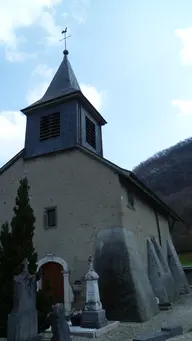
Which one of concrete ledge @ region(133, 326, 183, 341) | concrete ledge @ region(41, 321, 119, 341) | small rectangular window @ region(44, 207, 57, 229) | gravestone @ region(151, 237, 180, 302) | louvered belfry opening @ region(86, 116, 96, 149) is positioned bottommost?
concrete ledge @ region(41, 321, 119, 341)

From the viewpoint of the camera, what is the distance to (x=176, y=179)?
156 ft

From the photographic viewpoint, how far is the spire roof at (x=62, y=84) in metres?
14.5

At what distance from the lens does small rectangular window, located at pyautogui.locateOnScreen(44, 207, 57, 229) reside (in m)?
12.2

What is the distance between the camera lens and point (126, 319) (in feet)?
30.2

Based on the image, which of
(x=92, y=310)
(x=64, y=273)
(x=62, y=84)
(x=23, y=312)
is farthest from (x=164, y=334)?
(x=62, y=84)

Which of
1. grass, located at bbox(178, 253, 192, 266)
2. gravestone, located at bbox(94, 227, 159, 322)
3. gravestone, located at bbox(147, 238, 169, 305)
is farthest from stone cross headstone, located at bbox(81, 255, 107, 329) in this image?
grass, located at bbox(178, 253, 192, 266)

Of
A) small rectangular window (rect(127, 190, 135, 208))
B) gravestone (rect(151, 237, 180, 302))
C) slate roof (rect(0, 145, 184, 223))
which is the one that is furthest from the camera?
gravestone (rect(151, 237, 180, 302))

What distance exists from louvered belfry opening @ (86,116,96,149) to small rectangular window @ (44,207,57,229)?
3.78m

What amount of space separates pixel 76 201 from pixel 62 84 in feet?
22.9

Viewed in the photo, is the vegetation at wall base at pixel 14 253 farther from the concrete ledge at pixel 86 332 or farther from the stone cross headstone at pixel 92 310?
the stone cross headstone at pixel 92 310

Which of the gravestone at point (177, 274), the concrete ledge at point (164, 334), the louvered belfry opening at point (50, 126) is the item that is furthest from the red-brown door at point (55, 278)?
the gravestone at point (177, 274)

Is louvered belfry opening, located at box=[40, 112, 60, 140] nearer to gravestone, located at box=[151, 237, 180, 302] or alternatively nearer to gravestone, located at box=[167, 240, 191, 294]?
gravestone, located at box=[151, 237, 180, 302]

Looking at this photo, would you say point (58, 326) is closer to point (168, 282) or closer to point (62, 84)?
point (168, 282)

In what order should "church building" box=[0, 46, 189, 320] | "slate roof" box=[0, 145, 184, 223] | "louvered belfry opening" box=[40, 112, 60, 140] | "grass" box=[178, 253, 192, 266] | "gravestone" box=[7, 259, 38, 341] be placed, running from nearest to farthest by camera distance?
"gravestone" box=[7, 259, 38, 341]
"church building" box=[0, 46, 189, 320]
"slate roof" box=[0, 145, 184, 223]
"louvered belfry opening" box=[40, 112, 60, 140]
"grass" box=[178, 253, 192, 266]
